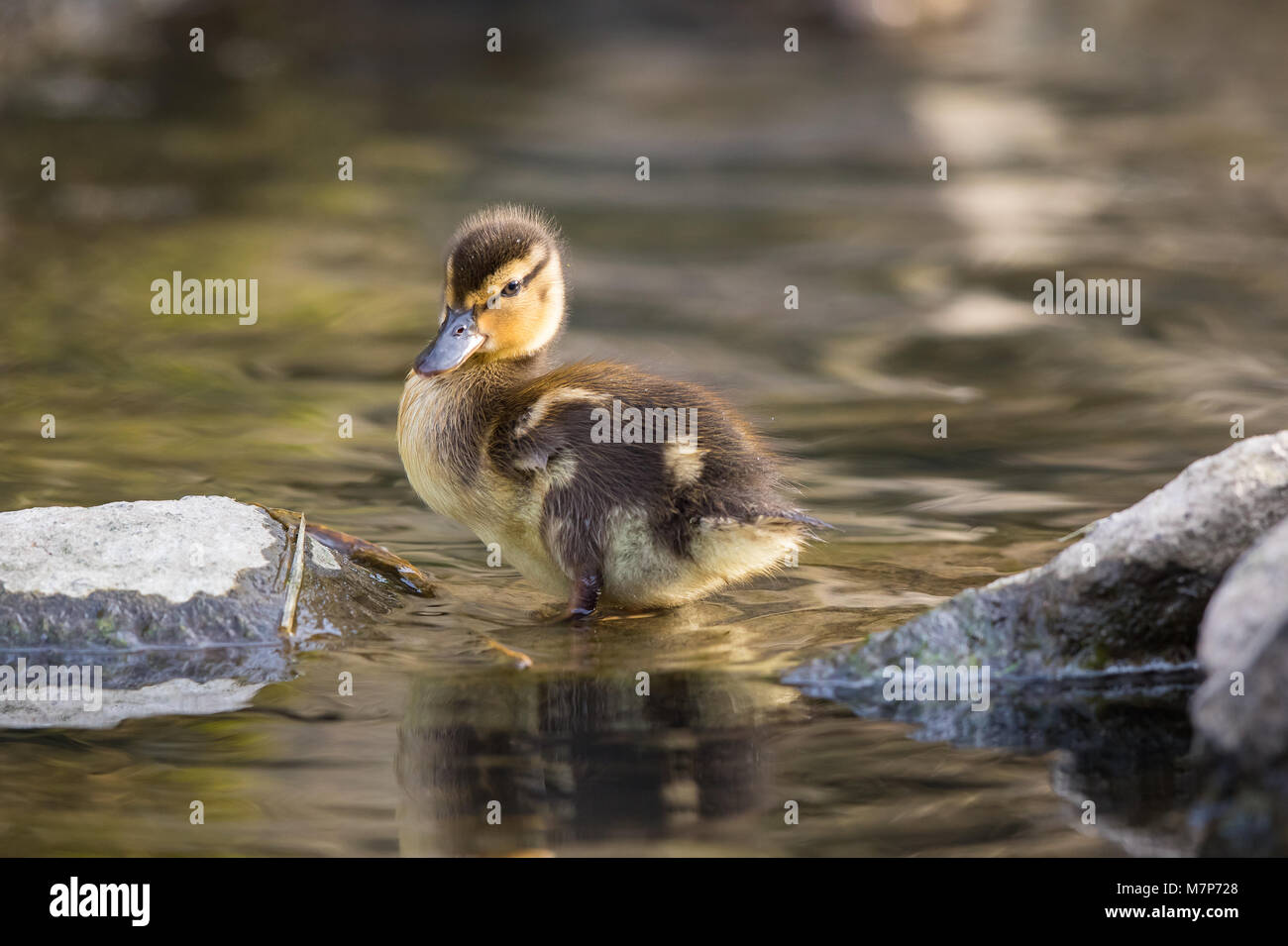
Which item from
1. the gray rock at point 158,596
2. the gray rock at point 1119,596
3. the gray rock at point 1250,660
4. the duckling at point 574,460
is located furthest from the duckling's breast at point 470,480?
the gray rock at point 1250,660

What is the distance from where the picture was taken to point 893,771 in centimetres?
393

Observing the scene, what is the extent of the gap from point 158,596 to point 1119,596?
2.62 meters

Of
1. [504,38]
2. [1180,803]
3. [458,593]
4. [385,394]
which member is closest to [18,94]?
[504,38]

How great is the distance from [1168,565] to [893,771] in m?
0.89

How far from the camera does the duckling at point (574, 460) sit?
4.89 metres

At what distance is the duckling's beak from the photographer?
16.9 ft

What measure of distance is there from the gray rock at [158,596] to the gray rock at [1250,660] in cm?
245

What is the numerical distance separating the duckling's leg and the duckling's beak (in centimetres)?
78

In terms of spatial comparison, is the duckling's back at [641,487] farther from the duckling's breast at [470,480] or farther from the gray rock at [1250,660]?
the gray rock at [1250,660]

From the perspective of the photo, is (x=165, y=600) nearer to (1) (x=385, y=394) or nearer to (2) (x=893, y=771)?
(2) (x=893, y=771)

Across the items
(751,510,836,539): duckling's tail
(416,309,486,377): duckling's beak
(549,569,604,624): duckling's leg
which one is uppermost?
(416,309,486,377): duckling's beak

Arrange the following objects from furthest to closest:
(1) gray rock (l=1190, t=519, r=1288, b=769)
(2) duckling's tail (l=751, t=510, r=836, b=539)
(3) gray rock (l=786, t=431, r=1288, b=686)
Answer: (2) duckling's tail (l=751, t=510, r=836, b=539)
(3) gray rock (l=786, t=431, r=1288, b=686)
(1) gray rock (l=1190, t=519, r=1288, b=769)

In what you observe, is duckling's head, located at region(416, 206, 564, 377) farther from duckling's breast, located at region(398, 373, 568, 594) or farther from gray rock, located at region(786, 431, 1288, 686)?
gray rock, located at region(786, 431, 1288, 686)

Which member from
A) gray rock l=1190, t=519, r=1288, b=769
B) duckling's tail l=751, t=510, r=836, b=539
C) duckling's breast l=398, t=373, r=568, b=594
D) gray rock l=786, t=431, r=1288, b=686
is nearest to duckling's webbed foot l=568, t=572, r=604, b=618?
duckling's breast l=398, t=373, r=568, b=594
